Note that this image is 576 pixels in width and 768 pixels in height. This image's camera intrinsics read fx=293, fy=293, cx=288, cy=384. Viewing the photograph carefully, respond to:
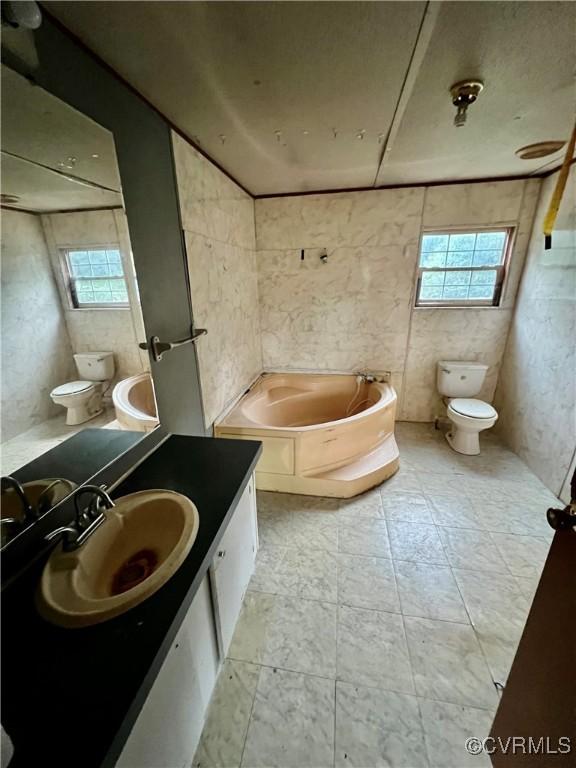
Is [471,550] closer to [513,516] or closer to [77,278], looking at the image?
[513,516]

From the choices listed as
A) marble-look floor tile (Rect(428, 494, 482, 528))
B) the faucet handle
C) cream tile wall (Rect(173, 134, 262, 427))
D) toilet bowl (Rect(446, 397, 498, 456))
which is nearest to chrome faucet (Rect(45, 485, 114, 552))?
the faucet handle

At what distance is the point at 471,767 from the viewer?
3.42 ft

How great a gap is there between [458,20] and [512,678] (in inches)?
85.0

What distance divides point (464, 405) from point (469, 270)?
1.33 meters

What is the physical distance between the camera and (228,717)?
1.16 meters

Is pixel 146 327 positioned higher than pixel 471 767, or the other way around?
pixel 146 327

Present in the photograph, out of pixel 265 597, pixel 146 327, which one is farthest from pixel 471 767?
pixel 146 327

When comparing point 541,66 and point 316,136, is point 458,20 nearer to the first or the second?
point 541,66

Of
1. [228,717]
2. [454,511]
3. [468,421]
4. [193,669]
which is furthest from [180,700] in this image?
[468,421]

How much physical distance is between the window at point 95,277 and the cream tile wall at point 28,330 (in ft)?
0.24

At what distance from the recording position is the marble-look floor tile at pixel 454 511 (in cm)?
203

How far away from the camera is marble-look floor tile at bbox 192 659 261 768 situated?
107cm

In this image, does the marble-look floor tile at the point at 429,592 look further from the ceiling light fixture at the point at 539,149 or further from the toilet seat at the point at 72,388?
the ceiling light fixture at the point at 539,149

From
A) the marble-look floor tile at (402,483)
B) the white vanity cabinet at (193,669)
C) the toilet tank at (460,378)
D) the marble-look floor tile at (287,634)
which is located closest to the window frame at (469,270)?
the toilet tank at (460,378)
